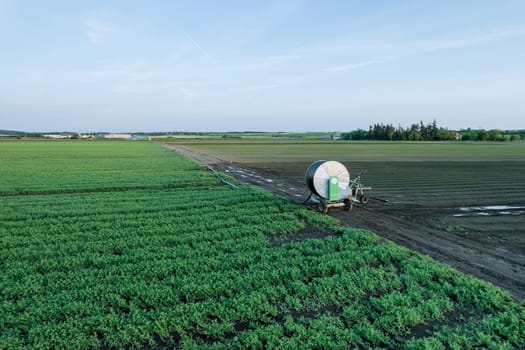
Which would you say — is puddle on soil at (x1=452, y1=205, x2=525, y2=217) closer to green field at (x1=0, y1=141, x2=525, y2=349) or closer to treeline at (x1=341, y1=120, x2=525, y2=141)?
green field at (x1=0, y1=141, x2=525, y2=349)

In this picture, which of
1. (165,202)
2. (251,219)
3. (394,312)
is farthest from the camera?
(165,202)

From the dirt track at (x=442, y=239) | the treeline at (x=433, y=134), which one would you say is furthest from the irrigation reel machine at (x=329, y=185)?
the treeline at (x=433, y=134)

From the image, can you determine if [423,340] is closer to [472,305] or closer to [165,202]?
[472,305]

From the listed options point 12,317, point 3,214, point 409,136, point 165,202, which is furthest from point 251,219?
point 409,136

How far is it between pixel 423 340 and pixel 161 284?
4.92 metres

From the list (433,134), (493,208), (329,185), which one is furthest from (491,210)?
(433,134)

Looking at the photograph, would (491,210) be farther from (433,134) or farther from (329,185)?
(433,134)

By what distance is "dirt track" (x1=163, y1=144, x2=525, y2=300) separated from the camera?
7.94 meters

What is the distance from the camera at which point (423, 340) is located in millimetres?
5195

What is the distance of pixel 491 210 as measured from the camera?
1458 cm

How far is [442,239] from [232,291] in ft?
23.9

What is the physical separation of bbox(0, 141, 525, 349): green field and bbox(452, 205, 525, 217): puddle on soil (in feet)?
21.3

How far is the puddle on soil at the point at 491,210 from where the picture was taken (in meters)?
13.9

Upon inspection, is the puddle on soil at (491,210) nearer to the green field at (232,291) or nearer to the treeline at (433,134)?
the green field at (232,291)
